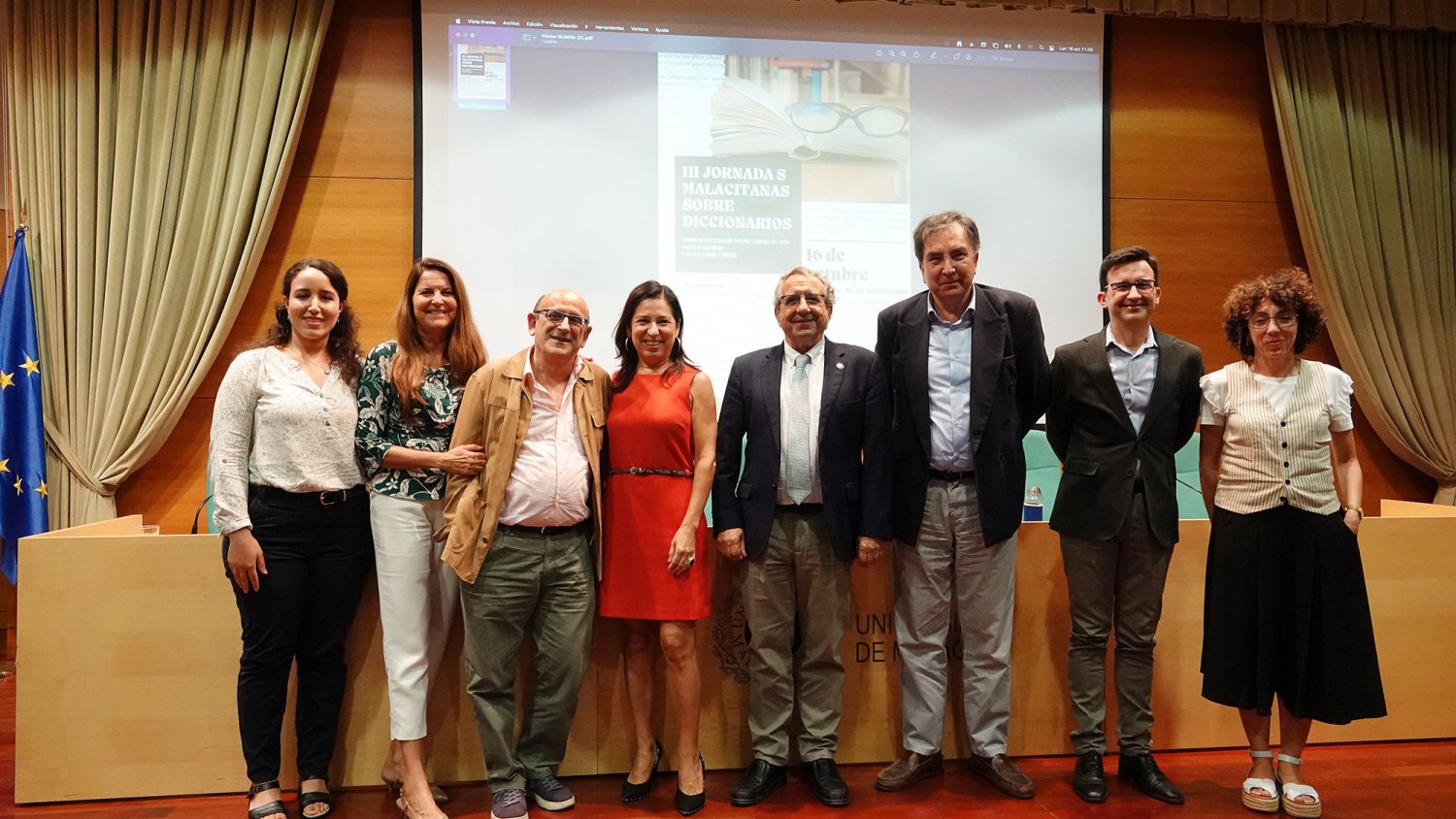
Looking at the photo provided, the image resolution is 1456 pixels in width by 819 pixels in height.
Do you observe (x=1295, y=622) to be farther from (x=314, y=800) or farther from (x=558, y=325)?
(x=314, y=800)

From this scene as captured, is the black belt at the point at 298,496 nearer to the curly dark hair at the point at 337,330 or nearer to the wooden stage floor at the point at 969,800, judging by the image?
the curly dark hair at the point at 337,330

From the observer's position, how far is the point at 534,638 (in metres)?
2.66

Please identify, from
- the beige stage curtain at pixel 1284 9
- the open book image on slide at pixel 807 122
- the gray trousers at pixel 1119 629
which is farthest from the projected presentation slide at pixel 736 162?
the gray trousers at pixel 1119 629

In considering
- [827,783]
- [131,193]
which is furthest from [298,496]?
[131,193]

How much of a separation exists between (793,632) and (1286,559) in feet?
4.79

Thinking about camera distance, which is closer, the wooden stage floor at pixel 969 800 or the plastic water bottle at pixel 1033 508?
the wooden stage floor at pixel 969 800

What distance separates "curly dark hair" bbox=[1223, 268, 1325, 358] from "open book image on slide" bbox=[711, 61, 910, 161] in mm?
2553

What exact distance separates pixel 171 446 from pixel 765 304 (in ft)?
10.5

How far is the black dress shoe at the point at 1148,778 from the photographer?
2.61 m

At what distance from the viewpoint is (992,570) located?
269 cm

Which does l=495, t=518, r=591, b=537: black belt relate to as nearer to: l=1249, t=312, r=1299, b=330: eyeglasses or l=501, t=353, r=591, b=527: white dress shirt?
l=501, t=353, r=591, b=527: white dress shirt

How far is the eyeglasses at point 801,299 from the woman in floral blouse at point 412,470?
0.97m

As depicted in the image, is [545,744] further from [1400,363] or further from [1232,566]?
[1400,363]

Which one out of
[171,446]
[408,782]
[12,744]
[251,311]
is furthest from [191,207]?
[408,782]
